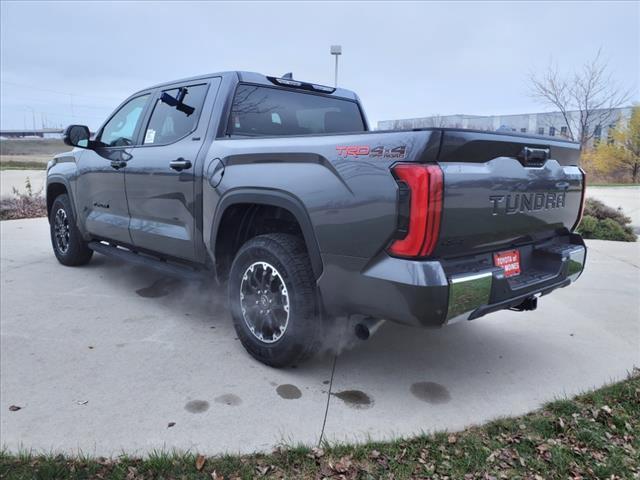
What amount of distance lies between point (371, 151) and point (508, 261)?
43.5 inches

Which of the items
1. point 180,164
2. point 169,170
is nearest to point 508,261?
point 180,164

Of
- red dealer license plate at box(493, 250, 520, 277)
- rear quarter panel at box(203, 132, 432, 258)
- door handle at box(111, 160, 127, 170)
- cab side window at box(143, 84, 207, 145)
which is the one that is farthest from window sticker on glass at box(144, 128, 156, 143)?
red dealer license plate at box(493, 250, 520, 277)

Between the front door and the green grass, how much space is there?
261 centimetres

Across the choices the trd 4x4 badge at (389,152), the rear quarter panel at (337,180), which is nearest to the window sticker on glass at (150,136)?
the rear quarter panel at (337,180)

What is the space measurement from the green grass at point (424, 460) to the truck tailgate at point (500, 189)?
0.98m

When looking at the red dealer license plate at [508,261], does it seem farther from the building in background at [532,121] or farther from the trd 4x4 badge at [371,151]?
the building in background at [532,121]

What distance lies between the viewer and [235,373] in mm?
3268

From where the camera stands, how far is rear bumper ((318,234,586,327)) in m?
2.43

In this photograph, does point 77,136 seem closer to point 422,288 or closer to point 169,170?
point 169,170

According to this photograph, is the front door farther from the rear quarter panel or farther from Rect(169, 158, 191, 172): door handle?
the rear quarter panel

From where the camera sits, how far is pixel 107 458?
2.39 metres

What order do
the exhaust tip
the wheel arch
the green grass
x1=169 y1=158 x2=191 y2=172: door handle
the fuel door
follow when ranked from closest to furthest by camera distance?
the green grass → the exhaust tip → the fuel door → x1=169 y1=158 x2=191 y2=172: door handle → the wheel arch

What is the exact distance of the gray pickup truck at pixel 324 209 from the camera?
2.45 m

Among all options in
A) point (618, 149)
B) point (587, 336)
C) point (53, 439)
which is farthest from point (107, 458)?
point (618, 149)
